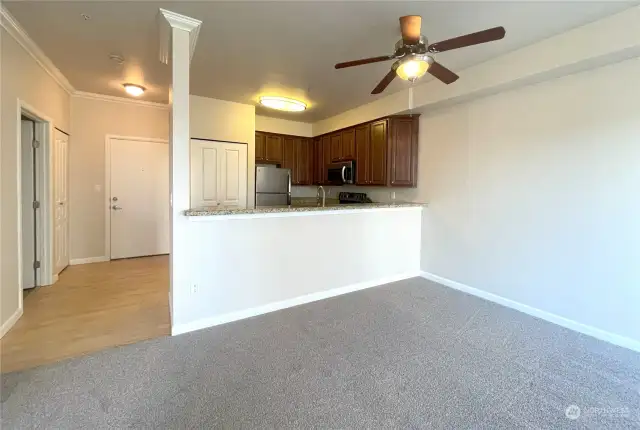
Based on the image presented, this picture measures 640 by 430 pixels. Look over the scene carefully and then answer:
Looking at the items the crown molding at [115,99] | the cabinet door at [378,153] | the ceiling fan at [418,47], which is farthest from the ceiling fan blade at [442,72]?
the crown molding at [115,99]

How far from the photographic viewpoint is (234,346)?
2584 millimetres

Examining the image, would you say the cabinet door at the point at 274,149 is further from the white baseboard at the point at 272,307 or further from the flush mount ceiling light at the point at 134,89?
the white baseboard at the point at 272,307

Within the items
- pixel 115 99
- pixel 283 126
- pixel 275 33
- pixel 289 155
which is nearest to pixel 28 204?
pixel 115 99

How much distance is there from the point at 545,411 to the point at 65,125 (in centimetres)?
615

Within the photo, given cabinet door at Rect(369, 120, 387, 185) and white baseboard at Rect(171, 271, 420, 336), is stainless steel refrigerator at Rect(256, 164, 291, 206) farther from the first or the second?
white baseboard at Rect(171, 271, 420, 336)

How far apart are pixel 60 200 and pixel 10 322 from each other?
216cm

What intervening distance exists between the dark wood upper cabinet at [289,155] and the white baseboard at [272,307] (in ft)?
9.51

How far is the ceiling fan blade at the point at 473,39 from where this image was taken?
6.40 ft

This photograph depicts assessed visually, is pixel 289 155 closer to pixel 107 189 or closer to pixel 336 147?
pixel 336 147

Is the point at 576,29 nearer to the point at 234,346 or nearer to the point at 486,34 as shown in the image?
the point at 486,34

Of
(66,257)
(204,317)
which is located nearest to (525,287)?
(204,317)

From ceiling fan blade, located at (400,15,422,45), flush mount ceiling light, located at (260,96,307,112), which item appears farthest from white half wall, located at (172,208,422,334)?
flush mount ceiling light, located at (260,96,307,112)

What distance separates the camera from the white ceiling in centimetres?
242

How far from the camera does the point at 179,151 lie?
107 inches
